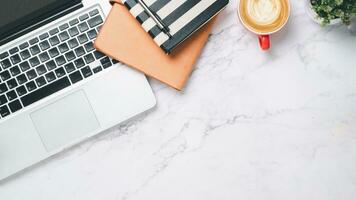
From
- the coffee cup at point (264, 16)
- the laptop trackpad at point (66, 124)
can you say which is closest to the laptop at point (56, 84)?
the laptop trackpad at point (66, 124)

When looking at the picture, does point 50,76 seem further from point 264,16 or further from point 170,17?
point 264,16

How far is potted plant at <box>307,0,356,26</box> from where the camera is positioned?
2.50 feet

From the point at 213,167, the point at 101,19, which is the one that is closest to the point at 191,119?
the point at 213,167

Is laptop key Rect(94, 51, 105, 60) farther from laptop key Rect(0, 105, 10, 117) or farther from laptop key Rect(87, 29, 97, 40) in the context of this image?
laptop key Rect(0, 105, 10, 117)

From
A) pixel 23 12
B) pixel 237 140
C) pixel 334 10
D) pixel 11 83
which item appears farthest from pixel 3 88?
pixel 334 10

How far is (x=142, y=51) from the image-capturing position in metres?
0.81

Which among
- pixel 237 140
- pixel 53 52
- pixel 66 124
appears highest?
pixel 53 52

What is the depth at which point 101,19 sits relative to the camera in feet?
2.69

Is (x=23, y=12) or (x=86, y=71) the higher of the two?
(x=23, y=12)

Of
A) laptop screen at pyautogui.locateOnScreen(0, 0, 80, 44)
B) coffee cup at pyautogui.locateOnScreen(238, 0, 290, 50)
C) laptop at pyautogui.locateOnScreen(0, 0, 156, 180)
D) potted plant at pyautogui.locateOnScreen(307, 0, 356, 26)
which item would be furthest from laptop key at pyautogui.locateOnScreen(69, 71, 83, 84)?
potted plant at pyautogui.locateOnScreen(307, 0, 356, 26)

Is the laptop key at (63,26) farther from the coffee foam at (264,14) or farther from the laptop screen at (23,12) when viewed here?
the coffee foam at (264,14)

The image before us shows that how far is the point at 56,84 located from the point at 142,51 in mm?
142

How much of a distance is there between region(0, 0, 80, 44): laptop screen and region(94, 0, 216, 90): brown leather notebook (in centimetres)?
7

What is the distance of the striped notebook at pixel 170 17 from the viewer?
0.80m
